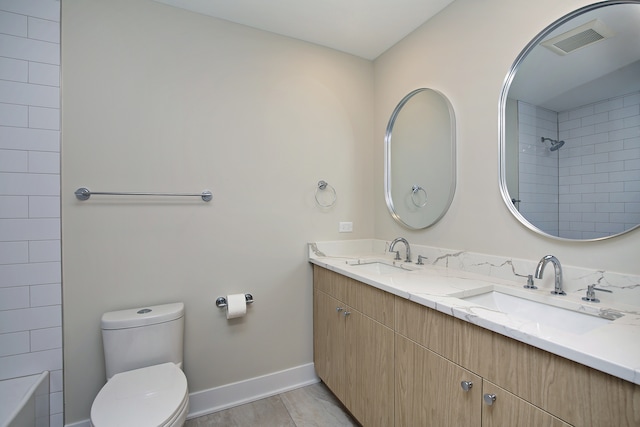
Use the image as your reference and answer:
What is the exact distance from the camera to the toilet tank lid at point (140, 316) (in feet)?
4.82

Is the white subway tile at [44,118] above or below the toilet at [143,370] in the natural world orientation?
above

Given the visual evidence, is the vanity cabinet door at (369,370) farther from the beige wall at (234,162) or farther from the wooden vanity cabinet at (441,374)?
the beige wall at (234,162)

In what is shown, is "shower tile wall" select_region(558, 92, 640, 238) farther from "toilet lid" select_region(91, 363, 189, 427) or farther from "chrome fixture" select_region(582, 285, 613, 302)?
"toilet lid" select_region(91, 363, 189, 427)

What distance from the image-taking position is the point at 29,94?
1.45m

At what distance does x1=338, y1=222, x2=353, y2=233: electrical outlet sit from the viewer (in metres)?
2.23

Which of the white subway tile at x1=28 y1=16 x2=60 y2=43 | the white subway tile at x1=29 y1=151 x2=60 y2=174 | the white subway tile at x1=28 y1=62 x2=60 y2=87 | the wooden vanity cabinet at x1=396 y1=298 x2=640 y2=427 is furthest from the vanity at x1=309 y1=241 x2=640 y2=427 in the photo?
the white subway tile at x1=28 y1=16 x2=60 y2=43

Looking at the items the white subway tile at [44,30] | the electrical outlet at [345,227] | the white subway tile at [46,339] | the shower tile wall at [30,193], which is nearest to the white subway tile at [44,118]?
the shower tile wall at [30,193]

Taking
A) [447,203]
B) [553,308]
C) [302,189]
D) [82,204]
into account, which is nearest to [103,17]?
[82,204]

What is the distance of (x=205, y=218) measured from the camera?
1.81 metres

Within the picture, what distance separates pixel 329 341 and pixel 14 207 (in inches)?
73.1

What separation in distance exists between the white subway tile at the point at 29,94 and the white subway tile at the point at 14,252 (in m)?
0.70

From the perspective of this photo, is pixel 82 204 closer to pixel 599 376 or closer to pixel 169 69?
pixel 169 69

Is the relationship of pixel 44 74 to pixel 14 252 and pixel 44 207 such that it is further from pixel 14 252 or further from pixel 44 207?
pixel 14 252

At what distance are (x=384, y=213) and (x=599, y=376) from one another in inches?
64.0
